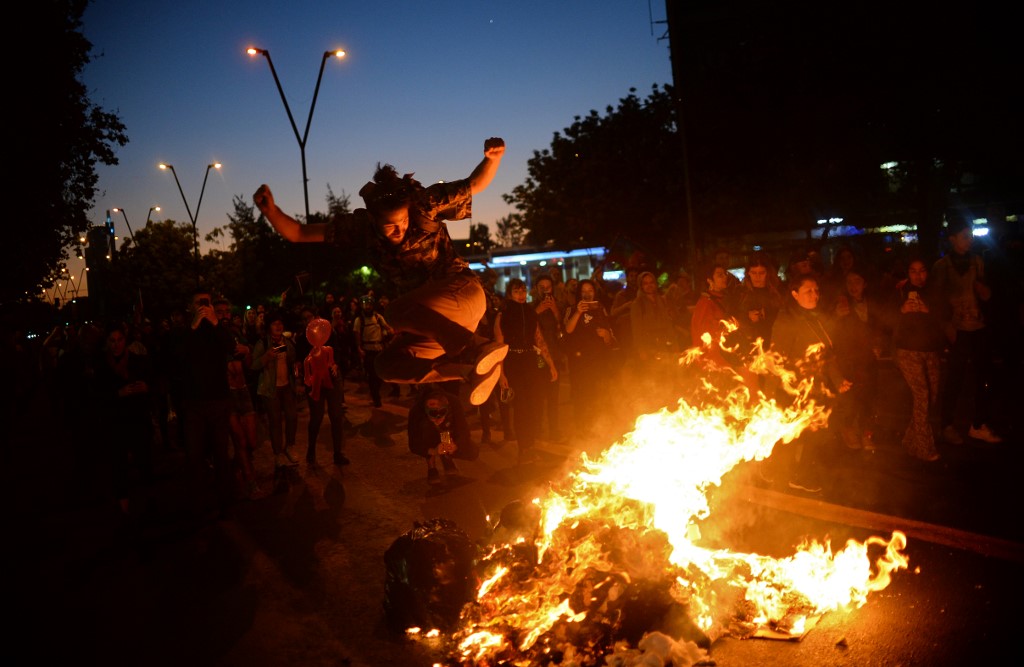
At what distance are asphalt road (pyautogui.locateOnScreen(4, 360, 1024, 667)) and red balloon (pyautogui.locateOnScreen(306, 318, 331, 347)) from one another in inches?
62.4

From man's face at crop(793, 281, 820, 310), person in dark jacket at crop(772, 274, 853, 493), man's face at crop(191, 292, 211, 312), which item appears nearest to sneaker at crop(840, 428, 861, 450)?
person in dark jacket at crop(772, 274, 853, 493)

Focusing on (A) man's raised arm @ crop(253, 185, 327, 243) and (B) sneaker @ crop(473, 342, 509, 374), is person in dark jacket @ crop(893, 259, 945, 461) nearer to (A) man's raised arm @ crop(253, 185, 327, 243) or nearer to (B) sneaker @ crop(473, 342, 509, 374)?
(B) sneaker @ crop(473, 342, 509, 374)

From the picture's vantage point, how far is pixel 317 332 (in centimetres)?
803

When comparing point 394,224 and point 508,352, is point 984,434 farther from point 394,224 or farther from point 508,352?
point 394,224

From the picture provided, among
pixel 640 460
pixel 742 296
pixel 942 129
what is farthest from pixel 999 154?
pixel 640 460

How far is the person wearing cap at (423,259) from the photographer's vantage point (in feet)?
15.1

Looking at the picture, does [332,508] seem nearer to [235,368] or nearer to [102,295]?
[235,368]

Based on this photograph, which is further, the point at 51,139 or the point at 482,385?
the point at 51,139

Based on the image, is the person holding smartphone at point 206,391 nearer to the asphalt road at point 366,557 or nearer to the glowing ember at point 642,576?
the asphalt road at point 366,557

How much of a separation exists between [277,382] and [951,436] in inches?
299

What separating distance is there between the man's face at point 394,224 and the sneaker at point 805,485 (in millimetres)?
4228

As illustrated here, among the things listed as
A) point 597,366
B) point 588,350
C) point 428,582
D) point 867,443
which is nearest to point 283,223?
point 428,582

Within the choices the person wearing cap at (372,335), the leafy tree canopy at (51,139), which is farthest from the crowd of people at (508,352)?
the leafy tree canopy at (51,139)

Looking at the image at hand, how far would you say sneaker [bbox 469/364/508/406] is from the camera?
4973 millimetres
